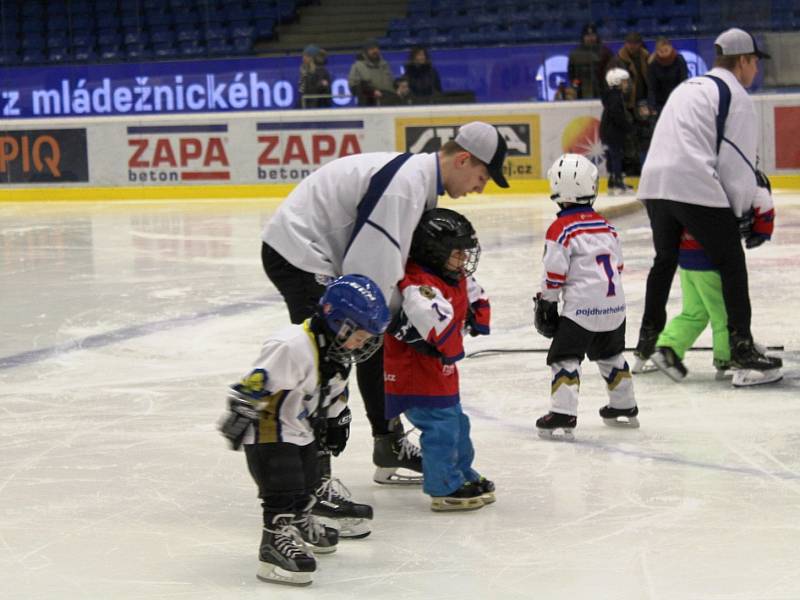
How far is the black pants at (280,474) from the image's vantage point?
3713mm

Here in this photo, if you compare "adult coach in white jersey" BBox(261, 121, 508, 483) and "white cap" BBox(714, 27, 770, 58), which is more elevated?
"white cap" BBox(714, 27, 770, 58)

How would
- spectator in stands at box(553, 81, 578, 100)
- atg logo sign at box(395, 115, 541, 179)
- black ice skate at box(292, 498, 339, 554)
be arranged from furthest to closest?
atg logo sign at box(395, 115, 541, 179), spectator in stands at box(553, 81, 578, 100), black ice skate at box(292, 498, 339, 554)

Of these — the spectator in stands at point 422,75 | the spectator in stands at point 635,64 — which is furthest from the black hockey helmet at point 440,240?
the spectator in stands at point 422,75

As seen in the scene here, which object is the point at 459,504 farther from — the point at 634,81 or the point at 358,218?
the point at 634,81

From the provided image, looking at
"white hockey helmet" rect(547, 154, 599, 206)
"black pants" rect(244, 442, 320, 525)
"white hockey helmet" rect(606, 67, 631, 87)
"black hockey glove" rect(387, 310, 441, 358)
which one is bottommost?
"black pants" rect(244, 442, 320, 525)

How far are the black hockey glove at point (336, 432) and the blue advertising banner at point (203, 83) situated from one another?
1301 cm

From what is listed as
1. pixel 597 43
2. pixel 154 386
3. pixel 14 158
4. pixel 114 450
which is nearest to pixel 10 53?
pixel 14 158

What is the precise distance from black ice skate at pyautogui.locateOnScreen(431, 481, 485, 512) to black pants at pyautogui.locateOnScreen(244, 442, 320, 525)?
2.21 feet

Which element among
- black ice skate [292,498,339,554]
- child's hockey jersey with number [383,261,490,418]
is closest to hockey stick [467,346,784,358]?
child's hockey jersey with number [383,261,490,418]

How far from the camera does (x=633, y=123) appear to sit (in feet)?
52.6

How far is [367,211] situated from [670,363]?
8.74ft

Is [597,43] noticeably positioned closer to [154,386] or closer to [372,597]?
[154,386]

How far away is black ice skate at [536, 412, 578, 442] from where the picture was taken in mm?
5250

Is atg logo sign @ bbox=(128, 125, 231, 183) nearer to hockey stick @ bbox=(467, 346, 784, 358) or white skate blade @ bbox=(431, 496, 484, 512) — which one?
hockey stick @ bbox=(467, 346, 784, 358)
